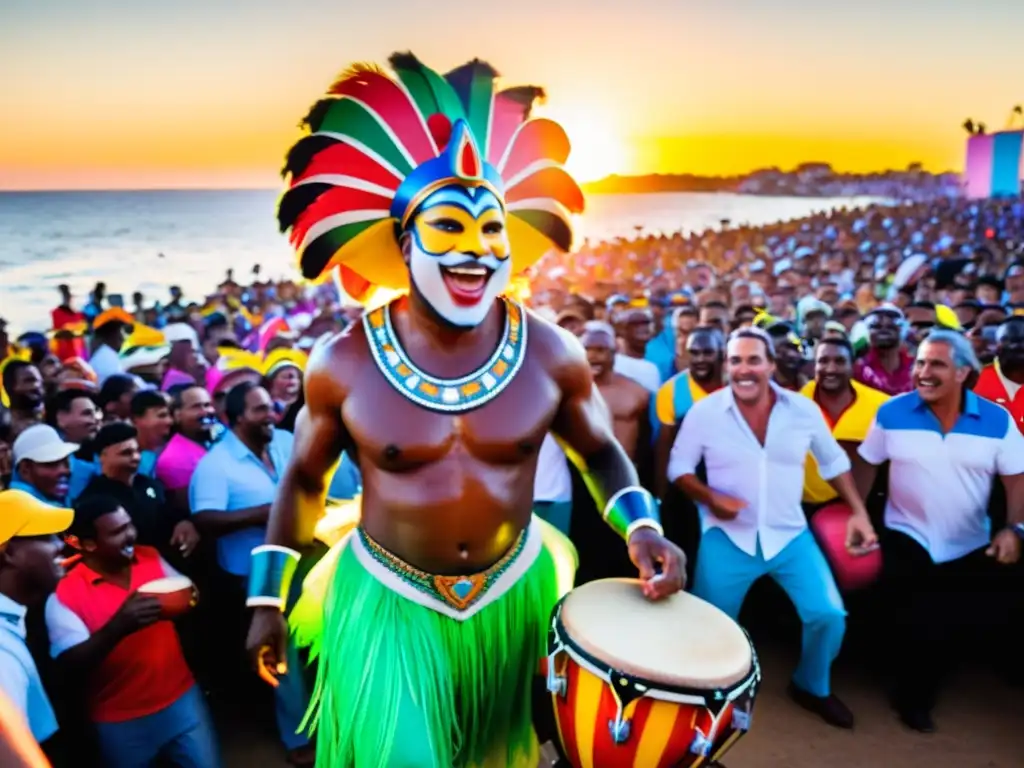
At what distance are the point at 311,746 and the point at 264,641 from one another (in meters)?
1.57

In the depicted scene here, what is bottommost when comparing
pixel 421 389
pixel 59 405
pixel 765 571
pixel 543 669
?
pixel 765 571

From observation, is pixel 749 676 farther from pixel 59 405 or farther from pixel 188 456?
pixel 59 405

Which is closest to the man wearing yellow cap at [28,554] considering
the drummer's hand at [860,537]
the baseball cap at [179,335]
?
the drummer's hand at [860,537]

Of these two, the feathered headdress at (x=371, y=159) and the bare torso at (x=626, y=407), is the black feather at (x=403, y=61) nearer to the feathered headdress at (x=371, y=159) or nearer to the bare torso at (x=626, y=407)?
the feathered headdress at (x=371, y=159)

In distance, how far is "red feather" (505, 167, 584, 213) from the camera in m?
2.88

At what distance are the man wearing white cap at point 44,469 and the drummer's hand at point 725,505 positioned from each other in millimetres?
2931

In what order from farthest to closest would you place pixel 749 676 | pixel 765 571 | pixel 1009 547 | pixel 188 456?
1. pixel 188 456
2. pixel 765 571
3. pixel 1009 547
4. pixel 749 676

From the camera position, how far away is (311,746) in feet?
12.3

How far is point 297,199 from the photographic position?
105 inches

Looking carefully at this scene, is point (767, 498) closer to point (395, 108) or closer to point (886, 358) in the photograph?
point (886, 358)

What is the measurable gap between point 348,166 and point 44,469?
2.17 metres

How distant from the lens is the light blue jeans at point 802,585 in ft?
12.9

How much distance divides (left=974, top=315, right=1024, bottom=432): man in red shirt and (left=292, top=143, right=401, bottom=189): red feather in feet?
12.5

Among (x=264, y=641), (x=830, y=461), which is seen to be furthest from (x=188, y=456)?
(x=830, y=461)
